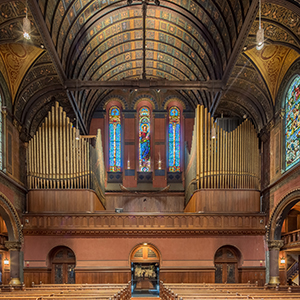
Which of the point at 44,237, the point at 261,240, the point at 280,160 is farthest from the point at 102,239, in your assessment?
the point at 280,160

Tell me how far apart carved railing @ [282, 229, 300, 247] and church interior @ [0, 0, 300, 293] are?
8cm

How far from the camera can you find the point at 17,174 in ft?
65.8

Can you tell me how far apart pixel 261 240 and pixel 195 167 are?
16.4ft

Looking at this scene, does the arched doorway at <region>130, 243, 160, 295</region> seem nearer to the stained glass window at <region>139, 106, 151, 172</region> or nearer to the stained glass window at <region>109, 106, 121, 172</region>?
the stained glass window at <region>139, 106, 151, 172</region>

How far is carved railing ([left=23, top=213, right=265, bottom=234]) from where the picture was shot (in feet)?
66.8

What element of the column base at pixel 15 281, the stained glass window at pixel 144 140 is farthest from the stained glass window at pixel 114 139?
the column base at pixel 15 281

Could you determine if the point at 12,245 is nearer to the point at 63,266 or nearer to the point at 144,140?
the point at 63,266

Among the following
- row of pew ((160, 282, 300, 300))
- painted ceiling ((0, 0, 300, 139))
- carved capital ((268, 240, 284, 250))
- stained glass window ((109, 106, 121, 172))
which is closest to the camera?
row of pew ((160, 282, 300, 300))

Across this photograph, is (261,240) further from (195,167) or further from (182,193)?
(182,193)

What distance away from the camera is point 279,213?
1895 cm

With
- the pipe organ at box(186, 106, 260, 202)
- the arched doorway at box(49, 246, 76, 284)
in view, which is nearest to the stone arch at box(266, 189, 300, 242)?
the pipe organ at box(186, 106, 260, 202)

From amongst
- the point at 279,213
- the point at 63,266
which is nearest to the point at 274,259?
the point at 279,213

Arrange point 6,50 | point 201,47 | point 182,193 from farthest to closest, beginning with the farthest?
1. point 182,193
2. point 201,47
3. point 6,50

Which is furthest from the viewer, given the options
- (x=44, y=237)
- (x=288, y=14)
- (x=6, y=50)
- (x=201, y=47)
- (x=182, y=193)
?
(x=182, y=193)
